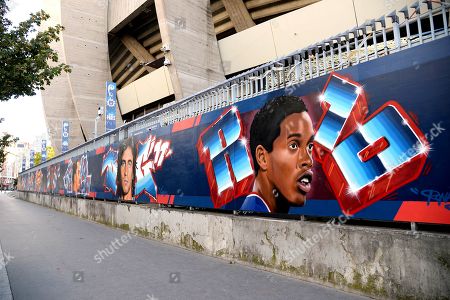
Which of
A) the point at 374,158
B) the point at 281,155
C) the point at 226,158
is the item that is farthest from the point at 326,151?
the point at 226,158

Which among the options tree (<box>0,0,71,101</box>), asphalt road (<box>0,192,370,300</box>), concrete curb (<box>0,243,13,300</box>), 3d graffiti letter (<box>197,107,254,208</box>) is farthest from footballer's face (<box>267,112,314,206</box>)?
tree (<box>0,0,71,101</box>)

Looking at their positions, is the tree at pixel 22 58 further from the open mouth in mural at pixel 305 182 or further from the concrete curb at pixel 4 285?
the open mouth in mural at pixel 305 182

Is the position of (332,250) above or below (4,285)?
above

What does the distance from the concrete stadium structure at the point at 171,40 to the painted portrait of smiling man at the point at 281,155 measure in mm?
14587

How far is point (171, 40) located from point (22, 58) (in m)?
13.5

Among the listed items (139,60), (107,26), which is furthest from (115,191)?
(107,26)

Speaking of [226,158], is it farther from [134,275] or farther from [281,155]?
[134,275]

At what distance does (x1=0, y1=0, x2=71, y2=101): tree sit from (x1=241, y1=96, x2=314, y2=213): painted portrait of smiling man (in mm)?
8846

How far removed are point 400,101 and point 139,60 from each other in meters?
34.5

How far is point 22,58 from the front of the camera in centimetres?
1204

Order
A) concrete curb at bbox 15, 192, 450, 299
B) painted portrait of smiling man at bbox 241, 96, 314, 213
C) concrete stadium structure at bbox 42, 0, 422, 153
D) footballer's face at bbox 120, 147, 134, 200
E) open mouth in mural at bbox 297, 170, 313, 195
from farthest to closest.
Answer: concrete stadium structure at bbox 42, 0, 422, 153 < footballer's face at bbox 120, 147, 134, 200 < painted portrait of smiling man at bbox 241, 96, 314, 213 < open mouth in mural at bbox 297, 170, 313, 195 < concrete curb at bbox 15, 192, 450, 299

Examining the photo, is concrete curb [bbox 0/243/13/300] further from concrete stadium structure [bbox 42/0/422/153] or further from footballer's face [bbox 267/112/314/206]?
concrete stadium structure [bbox 42/0/422/153]

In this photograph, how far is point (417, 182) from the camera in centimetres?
445

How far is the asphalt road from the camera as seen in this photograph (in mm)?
5012
